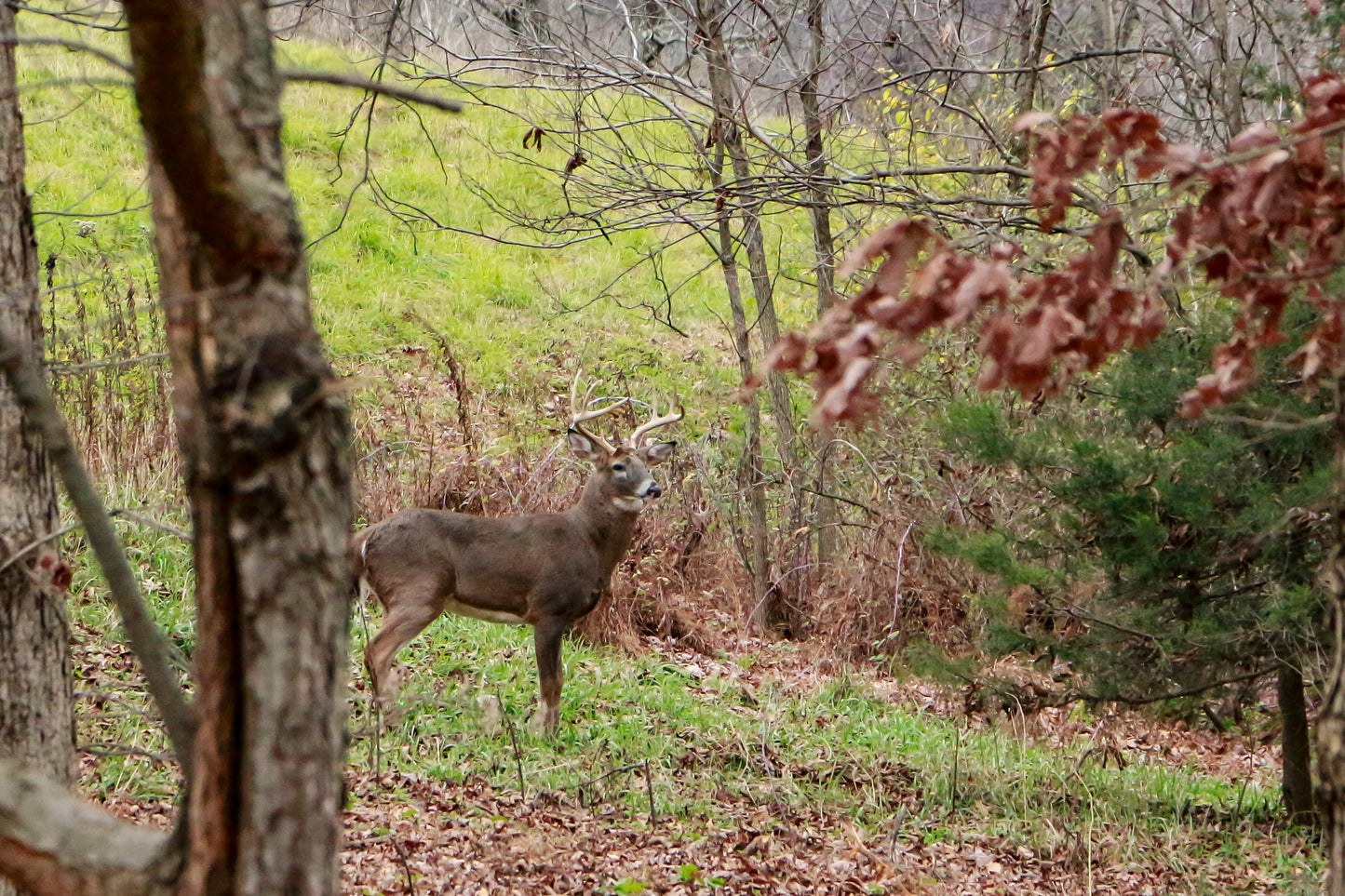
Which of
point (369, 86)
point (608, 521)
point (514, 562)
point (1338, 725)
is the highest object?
point (369, 86)

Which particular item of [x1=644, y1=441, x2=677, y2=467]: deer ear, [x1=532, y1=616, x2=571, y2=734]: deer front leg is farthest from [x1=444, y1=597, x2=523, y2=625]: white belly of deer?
[x1=644, y1=441, x2=677, y2=467]: deer ear

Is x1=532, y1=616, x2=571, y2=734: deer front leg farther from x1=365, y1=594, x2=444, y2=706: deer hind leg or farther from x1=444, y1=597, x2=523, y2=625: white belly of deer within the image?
x1=365, y1=594, x2=444, y2=706: deer hind leg

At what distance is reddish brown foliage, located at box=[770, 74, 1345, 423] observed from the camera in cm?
212

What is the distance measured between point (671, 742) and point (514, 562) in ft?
5.71

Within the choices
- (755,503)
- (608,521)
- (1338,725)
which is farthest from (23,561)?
(755,503)

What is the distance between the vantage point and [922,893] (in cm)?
578

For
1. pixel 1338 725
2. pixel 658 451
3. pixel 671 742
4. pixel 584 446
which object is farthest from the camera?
pixel 658 451

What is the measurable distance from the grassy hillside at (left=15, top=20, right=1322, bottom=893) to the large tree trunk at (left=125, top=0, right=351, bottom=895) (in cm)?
47

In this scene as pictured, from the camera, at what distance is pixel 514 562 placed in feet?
28.7

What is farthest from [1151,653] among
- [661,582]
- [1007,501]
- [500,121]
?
[500,121]

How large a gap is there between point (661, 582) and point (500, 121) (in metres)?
14.7

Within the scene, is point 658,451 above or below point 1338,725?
above

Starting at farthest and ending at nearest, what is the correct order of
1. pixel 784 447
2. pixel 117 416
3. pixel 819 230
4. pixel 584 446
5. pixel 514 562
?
pixel 784 447 < pixel 819 230 < pixel 117 416 < pixel 584 446 < pixel 514 562

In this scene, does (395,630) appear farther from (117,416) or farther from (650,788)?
(117,416)
